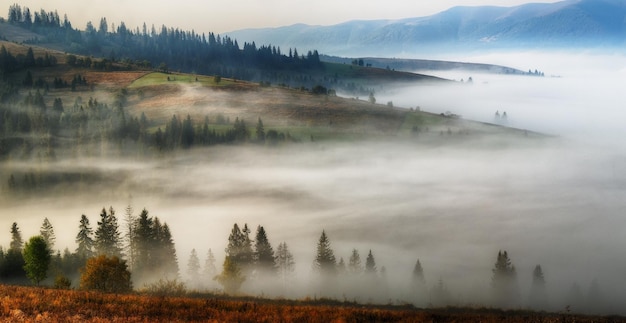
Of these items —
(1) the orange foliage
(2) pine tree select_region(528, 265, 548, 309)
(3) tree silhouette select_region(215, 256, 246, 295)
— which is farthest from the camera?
(2) pine tree select_region(528, 265, 548, 309)

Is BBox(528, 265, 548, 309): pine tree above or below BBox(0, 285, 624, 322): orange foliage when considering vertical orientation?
below

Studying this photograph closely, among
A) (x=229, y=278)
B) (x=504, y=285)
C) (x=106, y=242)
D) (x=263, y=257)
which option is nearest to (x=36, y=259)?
(x=106, y=242)

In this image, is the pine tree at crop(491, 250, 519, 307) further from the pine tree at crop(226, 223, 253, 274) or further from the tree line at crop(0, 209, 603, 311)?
the pine tree at crop(226, 223, 253, 274)

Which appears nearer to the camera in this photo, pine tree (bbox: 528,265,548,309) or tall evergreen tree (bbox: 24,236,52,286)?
tall evergreen tree (bbox: 24,236,52,286)

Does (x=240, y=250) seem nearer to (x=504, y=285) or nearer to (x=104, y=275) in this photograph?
(x=104, y=275)

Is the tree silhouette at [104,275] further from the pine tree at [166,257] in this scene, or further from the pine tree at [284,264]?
the pine tree at [284,264]

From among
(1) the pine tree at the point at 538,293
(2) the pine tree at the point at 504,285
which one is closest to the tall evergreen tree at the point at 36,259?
(2) the pine tree at the point at 504,285

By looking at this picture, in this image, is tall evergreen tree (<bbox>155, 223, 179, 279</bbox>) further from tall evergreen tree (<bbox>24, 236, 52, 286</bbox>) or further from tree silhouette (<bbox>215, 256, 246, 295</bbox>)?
tall evergreen tree (<bbox>24, 236, 52, 286</bbox>)

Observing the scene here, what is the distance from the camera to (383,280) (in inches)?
5723

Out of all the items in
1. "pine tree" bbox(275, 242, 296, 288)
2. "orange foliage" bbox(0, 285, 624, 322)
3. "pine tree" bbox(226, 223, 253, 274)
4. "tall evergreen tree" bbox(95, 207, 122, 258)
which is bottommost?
"pine tree" bbox(275, 242, 296, 288)

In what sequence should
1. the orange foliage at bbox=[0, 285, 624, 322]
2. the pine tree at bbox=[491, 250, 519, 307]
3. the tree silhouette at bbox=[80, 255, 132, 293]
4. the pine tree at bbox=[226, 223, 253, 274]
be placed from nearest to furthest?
the orange foliage at bbox=[0, 285, 624, 322] < the tree silhouette at bbox=[80, 255, 132, 293] < the pine tree at bbox=[226, 223, 253, 274] < the pine tree at bbox=[491, 250, 519, 307]

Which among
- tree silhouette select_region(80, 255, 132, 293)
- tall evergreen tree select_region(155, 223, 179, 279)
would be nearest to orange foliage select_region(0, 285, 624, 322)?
tree silhouette select_region(80, 255, 132, 293)

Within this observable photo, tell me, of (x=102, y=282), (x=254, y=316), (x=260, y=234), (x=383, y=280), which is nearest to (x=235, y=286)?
(x=260, y=234)

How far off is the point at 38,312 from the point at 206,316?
34.7 ft
